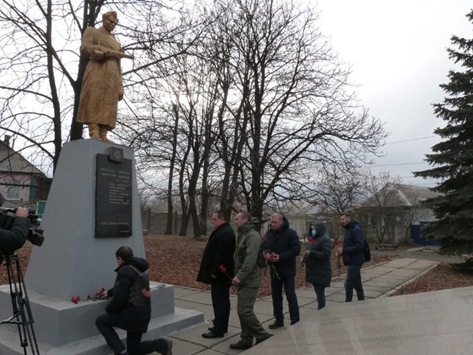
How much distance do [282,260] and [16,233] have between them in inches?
130

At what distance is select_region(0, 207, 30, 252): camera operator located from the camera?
2.79 metres

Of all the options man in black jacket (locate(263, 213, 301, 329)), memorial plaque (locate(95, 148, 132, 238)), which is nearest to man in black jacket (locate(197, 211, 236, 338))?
man in black jacket (locate(263, 213, 301, 329))

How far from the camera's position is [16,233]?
9.30ft

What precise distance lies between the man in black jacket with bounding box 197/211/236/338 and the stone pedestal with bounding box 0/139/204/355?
2.12ft

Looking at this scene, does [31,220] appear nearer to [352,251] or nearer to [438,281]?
[352,251]

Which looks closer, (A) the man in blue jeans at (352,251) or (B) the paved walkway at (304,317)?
(B) the paved walkway at (304,317)

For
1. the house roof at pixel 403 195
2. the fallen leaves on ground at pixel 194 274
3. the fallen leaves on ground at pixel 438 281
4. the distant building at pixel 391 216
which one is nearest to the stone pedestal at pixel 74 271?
the fallen leaves on ground at pixel 194 274

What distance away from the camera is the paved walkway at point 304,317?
1879 mm

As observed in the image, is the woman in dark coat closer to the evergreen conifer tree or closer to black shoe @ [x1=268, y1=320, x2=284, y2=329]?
black shoe @ [x1=268, y1=320, x2=284, y2=329]

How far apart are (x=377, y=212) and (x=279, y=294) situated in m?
23.4

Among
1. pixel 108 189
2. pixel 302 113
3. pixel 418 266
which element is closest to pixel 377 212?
pixel 418 266

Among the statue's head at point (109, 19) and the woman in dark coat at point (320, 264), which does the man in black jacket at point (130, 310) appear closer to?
the woman in dark coat at point (320, 264)

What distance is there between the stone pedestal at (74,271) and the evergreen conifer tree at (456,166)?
392 inches

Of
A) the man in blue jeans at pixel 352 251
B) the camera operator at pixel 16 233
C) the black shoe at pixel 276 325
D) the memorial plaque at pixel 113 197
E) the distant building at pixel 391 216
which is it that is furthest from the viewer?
the distant building at pixel 391 216
